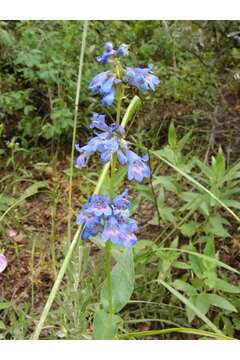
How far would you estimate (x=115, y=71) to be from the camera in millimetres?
1335

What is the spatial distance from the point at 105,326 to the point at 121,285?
5.4 inches

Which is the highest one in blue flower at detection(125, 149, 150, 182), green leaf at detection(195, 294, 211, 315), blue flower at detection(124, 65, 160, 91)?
blue flower at detection(124, 65, 160, 91)

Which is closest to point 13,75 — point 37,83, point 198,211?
point 37,83

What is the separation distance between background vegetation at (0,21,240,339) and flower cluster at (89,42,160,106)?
0.58 meters

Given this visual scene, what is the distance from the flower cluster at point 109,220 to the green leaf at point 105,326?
271mm

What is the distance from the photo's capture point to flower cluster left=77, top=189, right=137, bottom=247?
1.34 m

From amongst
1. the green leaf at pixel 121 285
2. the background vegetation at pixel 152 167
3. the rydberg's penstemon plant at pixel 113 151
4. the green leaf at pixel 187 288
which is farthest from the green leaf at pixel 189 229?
the rydberg's penstemon plant at pixel 113 151

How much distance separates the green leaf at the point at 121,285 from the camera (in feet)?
5.19

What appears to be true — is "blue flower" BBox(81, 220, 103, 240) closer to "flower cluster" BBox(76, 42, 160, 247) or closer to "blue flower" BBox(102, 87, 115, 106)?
"flower cluster" BBox(76, 42, 160, 247)

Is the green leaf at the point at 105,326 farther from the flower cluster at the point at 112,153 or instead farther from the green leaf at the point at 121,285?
the flower cluster at the point at 112,153

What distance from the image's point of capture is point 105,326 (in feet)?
5.00

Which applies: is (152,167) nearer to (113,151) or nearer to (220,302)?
(220,302)

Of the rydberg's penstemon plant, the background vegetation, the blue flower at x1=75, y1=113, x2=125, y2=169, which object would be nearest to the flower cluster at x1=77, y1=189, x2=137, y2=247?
the rydberg's penstemon plant

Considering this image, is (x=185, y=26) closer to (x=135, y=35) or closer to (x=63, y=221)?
(x=135, y=35)
